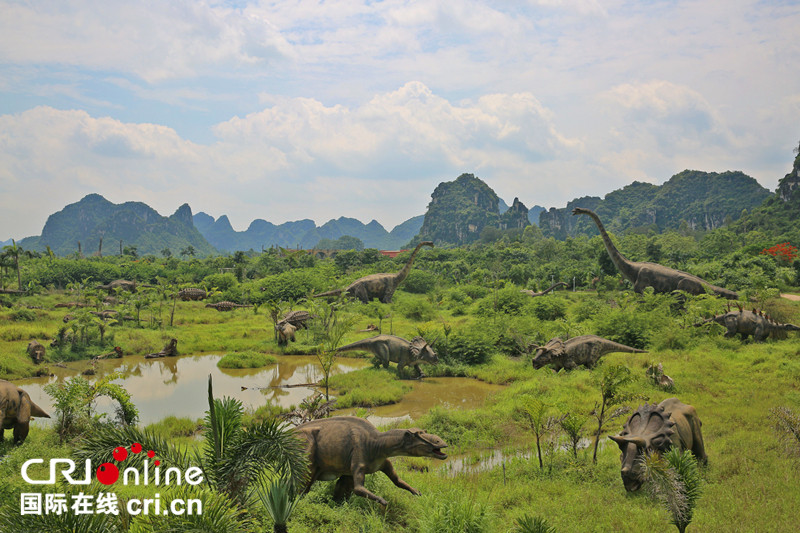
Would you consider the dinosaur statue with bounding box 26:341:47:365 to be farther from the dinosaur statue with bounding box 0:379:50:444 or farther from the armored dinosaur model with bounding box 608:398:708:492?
the armored dinosaur model with bounding box 608:398:708:492

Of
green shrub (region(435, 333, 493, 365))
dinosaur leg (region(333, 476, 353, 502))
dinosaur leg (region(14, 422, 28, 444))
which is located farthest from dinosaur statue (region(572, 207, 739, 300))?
dinosaur leg (region(14, 422, 28, 444))

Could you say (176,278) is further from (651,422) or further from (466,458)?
(651,422)

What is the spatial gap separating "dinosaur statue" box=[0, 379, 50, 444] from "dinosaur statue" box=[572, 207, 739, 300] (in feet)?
50.8

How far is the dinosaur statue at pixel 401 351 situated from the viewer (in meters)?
12.9

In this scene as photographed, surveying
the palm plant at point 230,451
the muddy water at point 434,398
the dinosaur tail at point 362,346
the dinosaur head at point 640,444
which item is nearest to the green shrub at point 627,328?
the muddy water at point 434,398

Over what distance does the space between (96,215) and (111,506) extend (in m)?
184

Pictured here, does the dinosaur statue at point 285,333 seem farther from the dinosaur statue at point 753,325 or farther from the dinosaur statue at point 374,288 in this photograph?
the dinosaur statue at point 753,325

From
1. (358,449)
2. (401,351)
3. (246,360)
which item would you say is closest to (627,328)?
(401,351)

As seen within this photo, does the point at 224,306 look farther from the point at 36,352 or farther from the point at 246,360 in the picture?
the point at 246,360

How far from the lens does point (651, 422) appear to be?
6.11m

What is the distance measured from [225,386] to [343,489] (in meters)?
8.44

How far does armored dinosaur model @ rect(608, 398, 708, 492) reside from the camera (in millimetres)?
5758

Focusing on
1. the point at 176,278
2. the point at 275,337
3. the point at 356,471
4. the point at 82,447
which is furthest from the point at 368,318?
the point at 176,278

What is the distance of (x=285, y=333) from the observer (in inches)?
692
